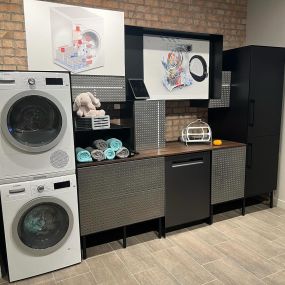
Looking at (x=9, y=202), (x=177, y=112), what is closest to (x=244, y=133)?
(x=177, y=112)

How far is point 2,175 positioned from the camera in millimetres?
2066

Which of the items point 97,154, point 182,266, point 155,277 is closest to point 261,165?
point 182,266

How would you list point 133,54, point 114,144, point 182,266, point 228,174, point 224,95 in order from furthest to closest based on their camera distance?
→ point 224,95 → point 228,174 → point 133,54 → point 114,144 → point 182,266

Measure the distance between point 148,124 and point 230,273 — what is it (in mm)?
1547

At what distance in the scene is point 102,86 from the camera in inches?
104

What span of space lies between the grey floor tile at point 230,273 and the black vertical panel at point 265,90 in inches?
58.9

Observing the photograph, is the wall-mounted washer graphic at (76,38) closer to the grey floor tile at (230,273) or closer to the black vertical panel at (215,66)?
the black vertical panel at (215,66)

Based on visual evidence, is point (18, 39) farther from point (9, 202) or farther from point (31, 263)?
point (31, 263)

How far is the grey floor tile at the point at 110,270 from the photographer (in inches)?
87.4

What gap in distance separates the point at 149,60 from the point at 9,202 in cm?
206

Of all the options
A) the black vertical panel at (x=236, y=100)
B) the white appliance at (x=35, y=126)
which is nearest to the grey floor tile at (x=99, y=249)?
the white appliance at (x=35, y=126)

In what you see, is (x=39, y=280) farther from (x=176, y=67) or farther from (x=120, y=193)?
(x=176, y=67)

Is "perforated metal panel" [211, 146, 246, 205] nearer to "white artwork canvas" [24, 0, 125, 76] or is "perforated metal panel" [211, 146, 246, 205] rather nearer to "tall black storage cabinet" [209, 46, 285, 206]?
"tall black storage cabinet" [209, 46, 285, 206]

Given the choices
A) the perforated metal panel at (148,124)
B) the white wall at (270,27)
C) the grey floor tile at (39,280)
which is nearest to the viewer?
the grey floor tile at (39,280)
